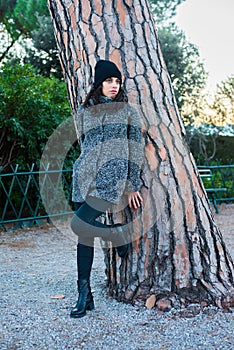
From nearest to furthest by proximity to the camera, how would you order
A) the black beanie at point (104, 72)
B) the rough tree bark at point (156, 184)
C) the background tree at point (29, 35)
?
the black beanie at point (104, 72)
the rough tree bark at point (156, 184)
the background tree at point (29, 35)

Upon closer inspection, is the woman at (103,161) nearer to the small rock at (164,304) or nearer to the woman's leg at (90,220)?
the woman's leg at (90,220)

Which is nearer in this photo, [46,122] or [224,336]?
[224,336]

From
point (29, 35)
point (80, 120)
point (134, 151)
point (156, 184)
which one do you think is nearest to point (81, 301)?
point (156, 184)

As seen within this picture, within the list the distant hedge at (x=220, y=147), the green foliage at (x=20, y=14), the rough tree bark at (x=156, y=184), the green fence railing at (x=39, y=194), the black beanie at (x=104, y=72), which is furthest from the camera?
the distant hedge at (x=220, y=147)

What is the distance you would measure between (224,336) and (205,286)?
399 mm

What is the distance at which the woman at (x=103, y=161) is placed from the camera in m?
2.85

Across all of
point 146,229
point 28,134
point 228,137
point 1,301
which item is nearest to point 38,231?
point 28,134

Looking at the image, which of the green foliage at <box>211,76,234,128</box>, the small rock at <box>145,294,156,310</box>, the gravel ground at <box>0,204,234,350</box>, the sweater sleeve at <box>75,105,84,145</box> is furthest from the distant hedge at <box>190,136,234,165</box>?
the small rock at <box>145,294,156,310</box>

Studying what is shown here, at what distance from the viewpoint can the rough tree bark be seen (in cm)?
293

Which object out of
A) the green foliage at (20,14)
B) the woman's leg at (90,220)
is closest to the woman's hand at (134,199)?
the woman's leg at (90,220)

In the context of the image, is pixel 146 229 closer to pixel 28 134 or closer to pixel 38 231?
pixel 38 231

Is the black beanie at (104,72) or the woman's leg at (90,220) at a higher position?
the black beanie at (104,72)

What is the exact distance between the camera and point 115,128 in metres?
2.85

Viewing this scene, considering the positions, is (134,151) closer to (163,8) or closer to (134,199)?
(134,199)
